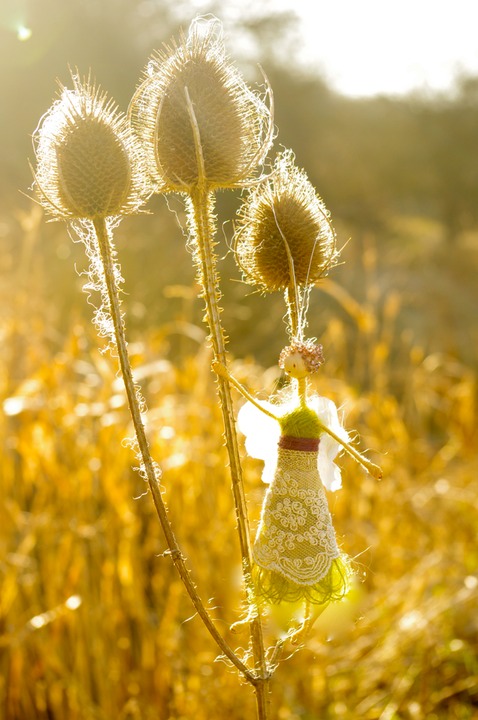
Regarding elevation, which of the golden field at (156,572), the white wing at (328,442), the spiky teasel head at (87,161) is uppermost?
the spiky teasel head at (87,161)

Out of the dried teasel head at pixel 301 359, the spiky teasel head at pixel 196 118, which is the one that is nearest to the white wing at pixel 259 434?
the dried teasel head at pixel 301 359

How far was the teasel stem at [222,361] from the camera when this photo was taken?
66 centimetres

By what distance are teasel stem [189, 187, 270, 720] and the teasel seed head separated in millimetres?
44

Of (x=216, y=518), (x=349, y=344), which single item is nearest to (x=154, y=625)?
(x=216, y=518)

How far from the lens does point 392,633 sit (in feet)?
7.06

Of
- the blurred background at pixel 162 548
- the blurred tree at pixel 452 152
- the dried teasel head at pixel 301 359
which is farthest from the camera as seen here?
the blurred tree at pixel 452 152

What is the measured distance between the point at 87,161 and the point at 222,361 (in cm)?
20

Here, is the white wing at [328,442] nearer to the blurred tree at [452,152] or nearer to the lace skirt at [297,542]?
the lace skirt at [297,542]

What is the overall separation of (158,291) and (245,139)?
5089 millimetres

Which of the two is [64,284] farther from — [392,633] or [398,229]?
[398,229]

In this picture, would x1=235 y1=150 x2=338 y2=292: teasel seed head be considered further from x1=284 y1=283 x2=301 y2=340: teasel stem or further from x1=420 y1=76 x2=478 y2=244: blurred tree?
x1=420 y1=76 x2=478 y2=244: blurred tree

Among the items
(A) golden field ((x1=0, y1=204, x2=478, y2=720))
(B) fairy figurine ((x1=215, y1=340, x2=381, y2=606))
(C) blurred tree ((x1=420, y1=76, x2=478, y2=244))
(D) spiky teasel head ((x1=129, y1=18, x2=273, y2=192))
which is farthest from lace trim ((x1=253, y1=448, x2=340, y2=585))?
(C) blurred tree ((x1=420, y1=76, x2=478, y2=244))

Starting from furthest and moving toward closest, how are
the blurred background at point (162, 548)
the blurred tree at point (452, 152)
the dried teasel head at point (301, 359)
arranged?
1. the blurred tree at point (452, 152)
2. the blurred background at point (162, 548)
3. the dried teasel head at point (301, 359)

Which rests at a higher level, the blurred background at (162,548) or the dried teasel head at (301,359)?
the dried teasel head at (301,359)
